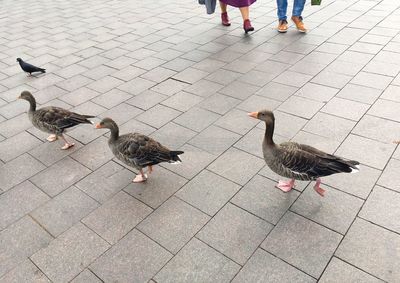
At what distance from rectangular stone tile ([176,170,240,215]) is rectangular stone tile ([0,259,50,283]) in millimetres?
1783

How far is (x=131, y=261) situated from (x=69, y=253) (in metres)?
0.74

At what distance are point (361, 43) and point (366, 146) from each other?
13.2 ft

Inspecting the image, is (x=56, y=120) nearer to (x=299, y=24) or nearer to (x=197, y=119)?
(x=197, y=119)

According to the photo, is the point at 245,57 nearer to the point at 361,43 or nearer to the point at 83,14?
the point at 361,43

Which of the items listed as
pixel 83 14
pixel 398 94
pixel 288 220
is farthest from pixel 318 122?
pixel 83 14

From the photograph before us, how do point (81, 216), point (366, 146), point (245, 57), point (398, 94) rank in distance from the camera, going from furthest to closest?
1. point (245, 57)
2. point (398, 94)
3. point (366, 146)
4. point (81, 216)

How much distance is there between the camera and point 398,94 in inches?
226

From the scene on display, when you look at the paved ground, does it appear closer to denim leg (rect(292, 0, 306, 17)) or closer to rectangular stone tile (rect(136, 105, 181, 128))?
rectangular stone tile (rect(136, 105, 181, 128))

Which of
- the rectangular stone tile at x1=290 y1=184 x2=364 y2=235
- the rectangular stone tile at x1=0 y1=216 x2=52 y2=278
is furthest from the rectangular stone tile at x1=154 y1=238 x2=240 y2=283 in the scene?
the rectangular stone tile at x1=0 y1=216 x2=52 y2=278

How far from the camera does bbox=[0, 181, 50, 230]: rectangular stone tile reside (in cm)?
415

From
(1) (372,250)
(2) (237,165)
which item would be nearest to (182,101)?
(2) (237,165)

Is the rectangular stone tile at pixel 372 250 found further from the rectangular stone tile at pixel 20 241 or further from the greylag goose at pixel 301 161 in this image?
the rectangular stone tile at pixel 20 241

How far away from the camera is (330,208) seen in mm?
3871

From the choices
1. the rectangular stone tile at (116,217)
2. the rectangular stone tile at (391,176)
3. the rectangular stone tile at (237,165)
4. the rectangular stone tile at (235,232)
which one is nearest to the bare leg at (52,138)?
the rectangular stone tile at (116,217)
